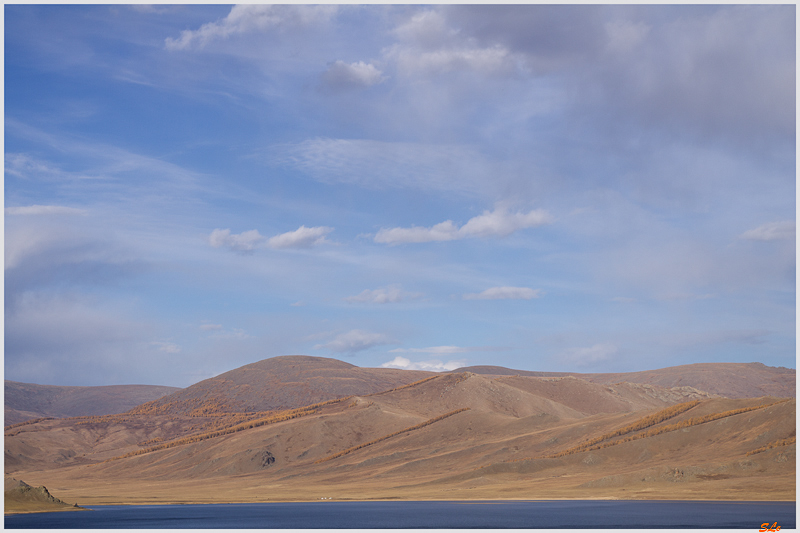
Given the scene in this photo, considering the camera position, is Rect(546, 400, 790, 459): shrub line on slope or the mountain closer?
the mountain

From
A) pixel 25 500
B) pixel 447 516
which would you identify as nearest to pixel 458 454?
pixel 447 516

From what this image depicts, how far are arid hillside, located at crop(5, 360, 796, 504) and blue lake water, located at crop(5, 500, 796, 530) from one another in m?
8.82

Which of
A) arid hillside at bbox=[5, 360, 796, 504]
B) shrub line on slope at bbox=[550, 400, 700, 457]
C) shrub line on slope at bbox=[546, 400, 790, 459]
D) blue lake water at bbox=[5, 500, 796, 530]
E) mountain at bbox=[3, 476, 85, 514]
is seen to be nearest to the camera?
blue lake water at bbox=[5, 500, 796, 530]

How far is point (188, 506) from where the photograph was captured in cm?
9231

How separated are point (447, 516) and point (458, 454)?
5855 cm

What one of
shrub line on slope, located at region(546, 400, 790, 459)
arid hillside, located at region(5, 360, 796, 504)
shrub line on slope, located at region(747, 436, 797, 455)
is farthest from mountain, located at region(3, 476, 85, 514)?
shrub line on slope, located at region(747, 436, 797, 455)

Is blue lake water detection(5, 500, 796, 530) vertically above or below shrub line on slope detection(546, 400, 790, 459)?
below

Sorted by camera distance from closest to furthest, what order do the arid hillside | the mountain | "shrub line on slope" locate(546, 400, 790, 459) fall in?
1. the mountain
2. the arid hillside
3. "shrub line on slope" locate(546, 400, 790, 459)

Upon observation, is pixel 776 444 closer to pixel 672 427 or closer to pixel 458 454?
pixel 672 427

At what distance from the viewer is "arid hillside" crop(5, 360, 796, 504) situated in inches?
3487

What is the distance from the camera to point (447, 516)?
225 feet

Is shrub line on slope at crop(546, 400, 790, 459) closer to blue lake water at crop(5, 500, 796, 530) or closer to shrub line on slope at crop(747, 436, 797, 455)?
shrub line on slope at crop(747, 436, 797, 455)

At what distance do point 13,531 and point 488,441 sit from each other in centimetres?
8831

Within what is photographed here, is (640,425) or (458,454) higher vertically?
(640,425)
